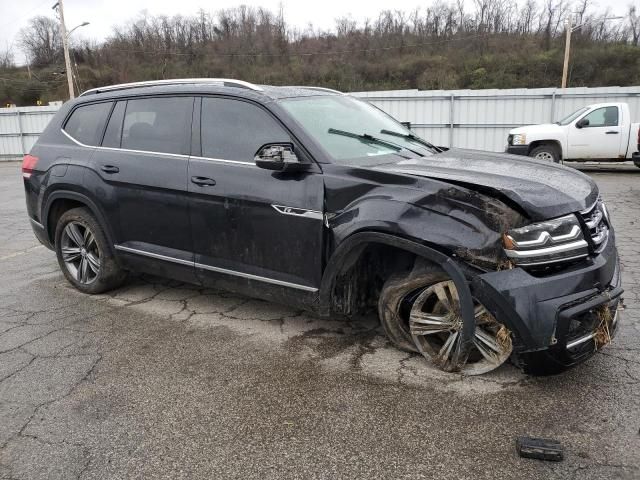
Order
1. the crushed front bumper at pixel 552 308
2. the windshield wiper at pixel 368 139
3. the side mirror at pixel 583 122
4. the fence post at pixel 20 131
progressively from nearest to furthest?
the crushed front bumper at pixel 552 308
the windshield wiper at pixel 368 139
the side mirror at pixel 583 122
the fence post at pixel 20 131

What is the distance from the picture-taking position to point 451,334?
3.22 meters

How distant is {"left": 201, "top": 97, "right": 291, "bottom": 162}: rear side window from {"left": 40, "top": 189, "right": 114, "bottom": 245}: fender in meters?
1.26

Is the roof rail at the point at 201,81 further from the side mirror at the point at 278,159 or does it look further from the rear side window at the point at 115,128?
the side mirror at the point at 278,159

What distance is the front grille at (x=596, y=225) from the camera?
2.96 m

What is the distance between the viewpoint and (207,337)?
3975mm

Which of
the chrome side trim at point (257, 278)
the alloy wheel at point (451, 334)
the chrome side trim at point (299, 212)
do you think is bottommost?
the alloy wheel at point (451, 334)

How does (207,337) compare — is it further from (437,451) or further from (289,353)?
(437,451)

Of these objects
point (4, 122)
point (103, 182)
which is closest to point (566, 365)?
point (103, 182)

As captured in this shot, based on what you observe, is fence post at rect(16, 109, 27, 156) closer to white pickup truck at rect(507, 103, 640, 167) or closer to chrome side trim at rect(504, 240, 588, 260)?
white pickup truck at rect(507, 103, 640, 167)

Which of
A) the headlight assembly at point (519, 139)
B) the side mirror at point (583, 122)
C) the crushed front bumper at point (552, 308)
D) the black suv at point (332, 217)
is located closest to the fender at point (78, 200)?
the black suv at point (332, 217)

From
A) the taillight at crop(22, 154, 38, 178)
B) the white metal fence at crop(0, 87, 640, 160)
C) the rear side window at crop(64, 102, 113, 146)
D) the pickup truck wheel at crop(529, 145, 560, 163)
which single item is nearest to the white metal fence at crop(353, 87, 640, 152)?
the white metal fence at crop(0, 87, 640, 160)

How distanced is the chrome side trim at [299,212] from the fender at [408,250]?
256mm

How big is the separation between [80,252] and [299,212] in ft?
8.61

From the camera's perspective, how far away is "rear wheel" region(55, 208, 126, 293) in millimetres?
4754
